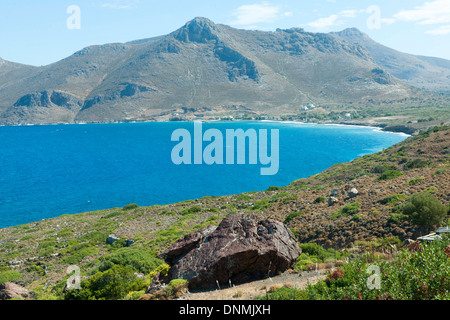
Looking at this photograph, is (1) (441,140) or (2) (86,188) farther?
(2) (86,188)

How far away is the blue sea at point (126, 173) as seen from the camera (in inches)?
2212

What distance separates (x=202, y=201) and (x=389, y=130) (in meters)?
124

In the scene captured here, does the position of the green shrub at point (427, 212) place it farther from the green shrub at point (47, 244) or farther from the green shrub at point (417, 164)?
→ the green shrub at point (47, 244)

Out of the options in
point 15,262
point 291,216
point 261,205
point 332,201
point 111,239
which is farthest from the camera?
point 261,205

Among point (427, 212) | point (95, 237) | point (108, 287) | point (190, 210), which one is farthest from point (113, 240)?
point (427, 212)

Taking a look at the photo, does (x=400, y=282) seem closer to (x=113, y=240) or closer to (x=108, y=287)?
(x=108, y=287)

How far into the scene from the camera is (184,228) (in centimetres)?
2755

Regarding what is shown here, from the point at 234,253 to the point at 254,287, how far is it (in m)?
1.51

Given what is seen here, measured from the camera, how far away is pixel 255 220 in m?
14.4

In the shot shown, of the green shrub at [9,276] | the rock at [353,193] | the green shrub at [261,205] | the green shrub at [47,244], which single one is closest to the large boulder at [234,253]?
the rock at [353,193]

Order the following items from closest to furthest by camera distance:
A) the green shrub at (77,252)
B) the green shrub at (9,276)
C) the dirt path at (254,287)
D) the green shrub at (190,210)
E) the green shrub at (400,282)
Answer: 1. the green shrub at (400,282)
2. the dirt path at (254,287)
3. the green shrub at (9,276)
4. the green shrub at (77,252)
5. the green shrub at (190,210)

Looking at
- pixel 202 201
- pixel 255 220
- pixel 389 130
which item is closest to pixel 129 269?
pixel 255 220

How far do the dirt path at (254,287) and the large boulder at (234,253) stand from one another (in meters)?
0.41

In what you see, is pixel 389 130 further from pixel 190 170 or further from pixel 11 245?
pixel 11 245
